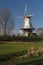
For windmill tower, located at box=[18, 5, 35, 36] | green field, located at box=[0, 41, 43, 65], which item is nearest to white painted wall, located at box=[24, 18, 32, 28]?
windmill tower, located at box=[18, 5, 35, 36]

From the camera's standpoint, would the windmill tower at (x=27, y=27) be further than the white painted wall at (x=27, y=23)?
No

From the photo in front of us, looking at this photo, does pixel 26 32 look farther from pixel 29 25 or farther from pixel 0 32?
pixel 0 32

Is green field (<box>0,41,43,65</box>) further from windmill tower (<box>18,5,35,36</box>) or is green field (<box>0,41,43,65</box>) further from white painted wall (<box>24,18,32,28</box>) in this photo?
white painted wall (<box>24,18,32,28</box>)

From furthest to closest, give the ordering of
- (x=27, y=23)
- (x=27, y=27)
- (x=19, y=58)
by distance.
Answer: (x=27, y=23)
(x=27, y=27)
(x=19, y=58)

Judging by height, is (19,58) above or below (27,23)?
below

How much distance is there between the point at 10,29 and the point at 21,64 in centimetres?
5629

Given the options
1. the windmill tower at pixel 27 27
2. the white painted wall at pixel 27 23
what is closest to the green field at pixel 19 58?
the windmill tower at pixel 27 27

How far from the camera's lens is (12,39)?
2264 inches

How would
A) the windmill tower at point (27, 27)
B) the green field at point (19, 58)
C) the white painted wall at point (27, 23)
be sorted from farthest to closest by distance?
the white painted wall at point (27, 23) < the windmill tower at point (27, 27) < the green field at point (19, 58)

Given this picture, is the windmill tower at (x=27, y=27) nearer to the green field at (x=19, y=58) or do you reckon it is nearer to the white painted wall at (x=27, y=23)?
the white painted wall at (x=27, y=23)

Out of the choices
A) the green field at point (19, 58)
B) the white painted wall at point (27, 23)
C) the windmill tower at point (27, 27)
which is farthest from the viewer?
the white painted wall at point (27, 23)

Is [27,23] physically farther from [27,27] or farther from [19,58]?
[19,58]

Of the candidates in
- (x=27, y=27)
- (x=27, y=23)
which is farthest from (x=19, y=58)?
(x=27, y=23)

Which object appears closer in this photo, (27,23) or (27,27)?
(27,27)
